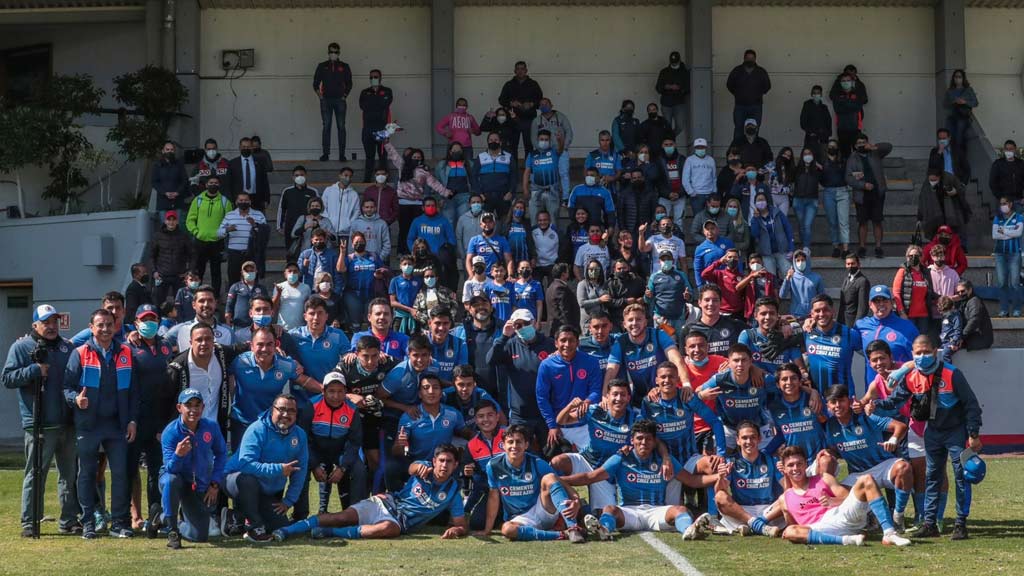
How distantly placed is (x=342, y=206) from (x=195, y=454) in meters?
9.11

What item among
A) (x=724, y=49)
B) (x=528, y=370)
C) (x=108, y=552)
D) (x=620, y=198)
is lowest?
(x=108, y=552)

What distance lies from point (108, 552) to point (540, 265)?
368 inches

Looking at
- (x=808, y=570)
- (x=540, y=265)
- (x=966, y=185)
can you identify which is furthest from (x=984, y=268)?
(x=808, y=570)

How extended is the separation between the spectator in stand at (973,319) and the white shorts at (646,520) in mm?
8032

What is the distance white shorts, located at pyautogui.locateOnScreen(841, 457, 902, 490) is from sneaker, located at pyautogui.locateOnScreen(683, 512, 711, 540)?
4.49ft

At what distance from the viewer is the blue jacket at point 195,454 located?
1055 cm

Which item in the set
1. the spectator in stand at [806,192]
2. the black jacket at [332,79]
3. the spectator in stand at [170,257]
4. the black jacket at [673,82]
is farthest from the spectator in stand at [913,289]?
the black jacket at [332,79]

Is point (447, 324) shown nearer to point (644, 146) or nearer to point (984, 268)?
point (644, 146)

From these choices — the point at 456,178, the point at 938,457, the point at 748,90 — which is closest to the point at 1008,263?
the point at 748,90

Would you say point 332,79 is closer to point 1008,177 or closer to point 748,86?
point 748,86

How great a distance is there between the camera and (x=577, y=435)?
1203 cm

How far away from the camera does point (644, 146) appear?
66.5ft

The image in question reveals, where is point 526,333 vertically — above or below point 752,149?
below

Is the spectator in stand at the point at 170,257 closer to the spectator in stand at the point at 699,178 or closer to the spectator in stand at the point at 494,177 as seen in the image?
the spectator in stand at the point at 494,177
